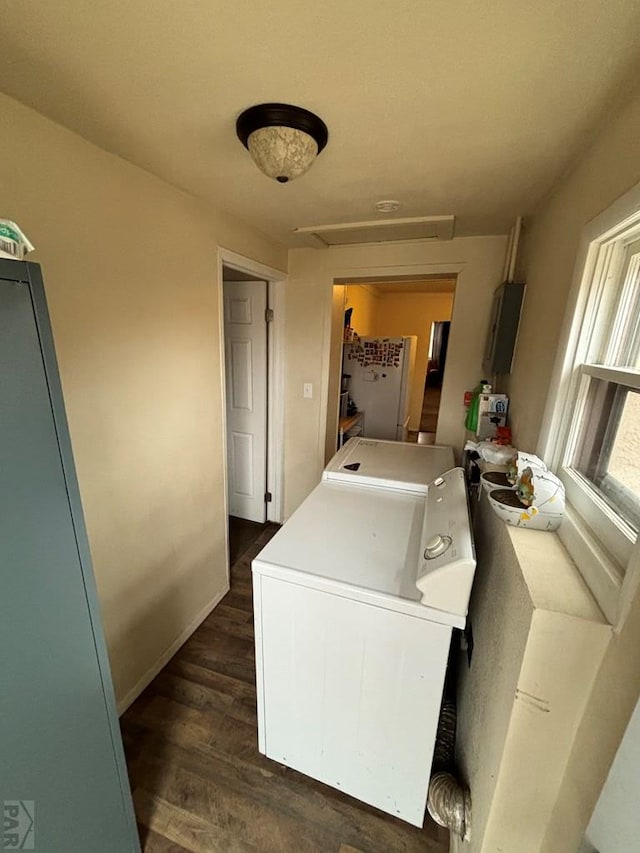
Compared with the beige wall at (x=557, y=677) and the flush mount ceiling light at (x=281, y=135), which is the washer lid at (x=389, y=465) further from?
the flush mount ceiling light at (x=281, y=135)

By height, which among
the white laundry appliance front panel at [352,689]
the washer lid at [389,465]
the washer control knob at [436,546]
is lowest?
the white laundry appliance front panel at [352,689]

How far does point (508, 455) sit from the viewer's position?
4.59 ft

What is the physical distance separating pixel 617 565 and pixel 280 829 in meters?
1.42

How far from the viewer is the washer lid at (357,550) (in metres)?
0.96

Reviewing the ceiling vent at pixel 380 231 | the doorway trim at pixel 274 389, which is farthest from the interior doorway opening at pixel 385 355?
the doorway trim at pixel 274 389

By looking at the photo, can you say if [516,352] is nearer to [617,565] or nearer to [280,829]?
[617,565]

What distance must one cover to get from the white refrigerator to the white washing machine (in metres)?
2.70

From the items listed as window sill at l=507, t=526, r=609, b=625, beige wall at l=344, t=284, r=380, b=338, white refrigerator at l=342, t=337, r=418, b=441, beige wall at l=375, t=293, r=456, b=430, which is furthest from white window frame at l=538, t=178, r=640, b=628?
beige wall at l=375, t=293, r=456, b=430

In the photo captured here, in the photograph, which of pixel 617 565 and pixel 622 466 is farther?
pixel 622 466

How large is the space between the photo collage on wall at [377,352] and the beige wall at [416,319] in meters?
1.78

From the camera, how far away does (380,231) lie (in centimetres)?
202

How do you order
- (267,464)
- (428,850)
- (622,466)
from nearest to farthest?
(622,466) < (428,850) < (267,464)

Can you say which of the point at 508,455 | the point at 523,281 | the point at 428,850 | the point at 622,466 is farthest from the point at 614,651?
the point at 523,281

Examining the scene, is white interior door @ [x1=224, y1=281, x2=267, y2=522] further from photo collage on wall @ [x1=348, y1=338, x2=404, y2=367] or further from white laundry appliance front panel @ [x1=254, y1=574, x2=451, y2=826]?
white laundry appliance front panel @ [x1=254, y1=574, x2=451, y2=826]
